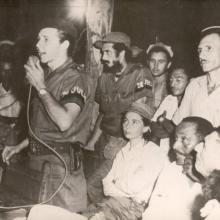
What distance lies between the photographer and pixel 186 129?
110 inches

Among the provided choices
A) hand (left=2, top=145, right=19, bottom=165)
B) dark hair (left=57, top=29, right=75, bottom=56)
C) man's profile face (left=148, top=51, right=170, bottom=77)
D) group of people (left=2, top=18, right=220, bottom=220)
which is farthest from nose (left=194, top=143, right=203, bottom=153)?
hand (left=2, top=145, right=19, bottom=165)

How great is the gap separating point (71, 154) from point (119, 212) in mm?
420

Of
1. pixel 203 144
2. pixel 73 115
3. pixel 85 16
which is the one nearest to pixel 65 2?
pixel 85 16

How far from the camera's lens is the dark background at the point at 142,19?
2.81 m

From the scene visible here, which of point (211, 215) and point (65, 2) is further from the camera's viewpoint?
point (65, 2)

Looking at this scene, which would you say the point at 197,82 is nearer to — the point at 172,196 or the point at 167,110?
the point at 167,110

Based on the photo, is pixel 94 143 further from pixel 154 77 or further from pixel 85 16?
pixel 85 16

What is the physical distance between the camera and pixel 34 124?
296cm

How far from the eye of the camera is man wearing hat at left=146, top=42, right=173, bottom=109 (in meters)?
2.84

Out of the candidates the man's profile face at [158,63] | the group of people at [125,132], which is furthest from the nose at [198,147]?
the man's profile face at [158,63]

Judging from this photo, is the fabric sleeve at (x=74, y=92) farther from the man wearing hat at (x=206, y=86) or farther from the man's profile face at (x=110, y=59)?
the man wearing hat at (x=206, y=86)

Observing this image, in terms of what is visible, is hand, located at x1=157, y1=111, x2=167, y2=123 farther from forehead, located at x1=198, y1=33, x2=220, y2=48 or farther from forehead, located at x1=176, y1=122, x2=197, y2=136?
forehead, located at x1=198, y1=33, x2=220, y2=48

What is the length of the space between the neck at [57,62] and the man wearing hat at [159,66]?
485 millimetres

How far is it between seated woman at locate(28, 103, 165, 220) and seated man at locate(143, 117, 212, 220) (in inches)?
1.9
